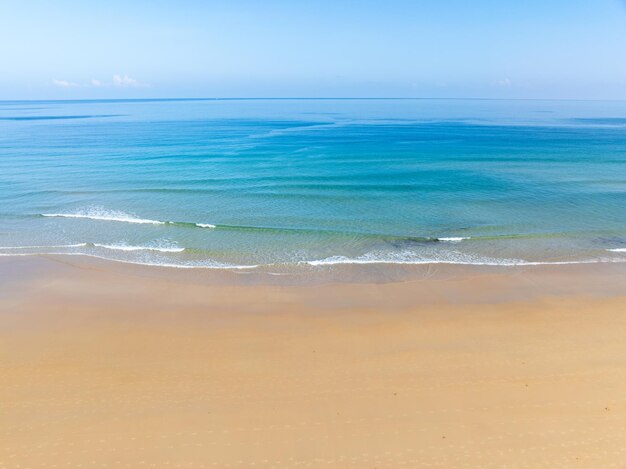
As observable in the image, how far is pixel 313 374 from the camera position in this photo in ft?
31.1

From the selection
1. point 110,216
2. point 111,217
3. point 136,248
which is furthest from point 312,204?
point 110,216

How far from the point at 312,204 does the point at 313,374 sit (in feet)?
53.4

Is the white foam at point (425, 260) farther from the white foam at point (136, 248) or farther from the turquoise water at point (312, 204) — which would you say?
the white foam at point (136, 248)

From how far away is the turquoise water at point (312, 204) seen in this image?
701 inches

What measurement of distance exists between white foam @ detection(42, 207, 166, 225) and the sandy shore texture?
24.4 feet

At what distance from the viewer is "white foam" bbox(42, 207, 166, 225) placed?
21.6 m

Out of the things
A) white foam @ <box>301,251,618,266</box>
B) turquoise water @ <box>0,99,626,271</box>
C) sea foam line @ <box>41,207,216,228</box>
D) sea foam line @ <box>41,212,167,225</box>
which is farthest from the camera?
sea foam line @ <box>41,212,167,225</box>

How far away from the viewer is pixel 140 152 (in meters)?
42.2

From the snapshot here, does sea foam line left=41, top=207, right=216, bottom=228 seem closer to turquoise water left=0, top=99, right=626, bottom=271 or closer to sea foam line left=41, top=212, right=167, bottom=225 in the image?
sea foam line left=41, top=212, right=167, bottom=225

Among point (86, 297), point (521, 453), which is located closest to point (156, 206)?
point (86, 297)

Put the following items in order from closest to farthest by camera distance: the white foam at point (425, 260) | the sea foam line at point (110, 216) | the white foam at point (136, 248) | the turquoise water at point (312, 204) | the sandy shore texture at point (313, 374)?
the sandy shore texture at point (313, 374) < the white foam at point (425, 260) < the turquoise water at point (312, 204) < the white foam at point (136, 248) < the sea foam line at point (110, 216)

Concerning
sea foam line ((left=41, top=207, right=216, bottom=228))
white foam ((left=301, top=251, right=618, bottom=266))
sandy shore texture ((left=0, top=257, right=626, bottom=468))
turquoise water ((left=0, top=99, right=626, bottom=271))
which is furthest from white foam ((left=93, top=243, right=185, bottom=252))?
white foam ((left=301, top=251, right=618, bottom=266))

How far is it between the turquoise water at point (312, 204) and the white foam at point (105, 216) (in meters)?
0.06

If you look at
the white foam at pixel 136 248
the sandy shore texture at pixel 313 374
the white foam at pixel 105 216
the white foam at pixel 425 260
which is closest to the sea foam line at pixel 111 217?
the white foam at pixel 105 216
